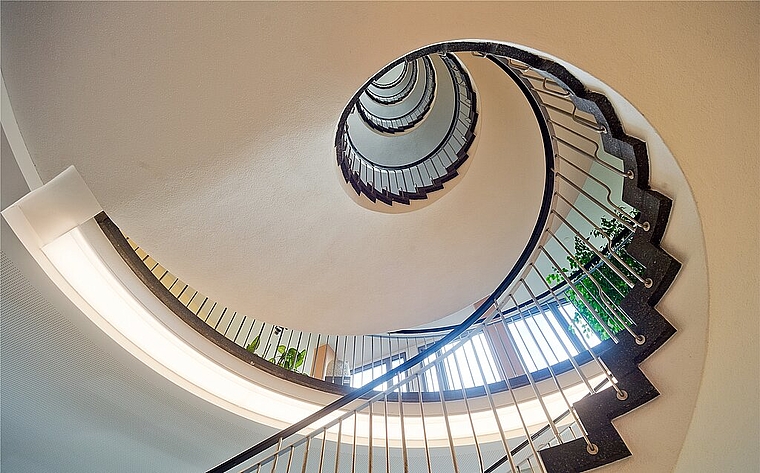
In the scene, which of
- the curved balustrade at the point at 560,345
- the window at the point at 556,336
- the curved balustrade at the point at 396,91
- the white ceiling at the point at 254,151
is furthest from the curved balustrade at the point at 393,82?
the window at the point at 556,336

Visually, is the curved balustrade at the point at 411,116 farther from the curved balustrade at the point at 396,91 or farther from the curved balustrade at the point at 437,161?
the curved balustrade at the point at 437,161

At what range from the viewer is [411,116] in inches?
303

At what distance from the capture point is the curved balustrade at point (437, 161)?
4.82 meters

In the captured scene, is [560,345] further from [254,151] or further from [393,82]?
[393,82]

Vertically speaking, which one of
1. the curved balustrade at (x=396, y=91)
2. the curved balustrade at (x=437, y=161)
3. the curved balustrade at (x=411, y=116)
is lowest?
the curved balustrade at (x=437, y=161)

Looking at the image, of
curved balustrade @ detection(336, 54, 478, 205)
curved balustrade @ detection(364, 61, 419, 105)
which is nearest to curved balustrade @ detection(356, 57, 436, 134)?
curved balustrade @ detection(364, 61, 419, 105)

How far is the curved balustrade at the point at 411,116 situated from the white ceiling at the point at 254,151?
108 inches

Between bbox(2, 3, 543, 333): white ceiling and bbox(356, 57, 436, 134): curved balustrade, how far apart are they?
108 inches

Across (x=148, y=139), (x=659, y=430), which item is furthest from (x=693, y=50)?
(x=148, y=139)

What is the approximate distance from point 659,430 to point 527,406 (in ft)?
9.09

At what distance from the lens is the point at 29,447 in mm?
3473

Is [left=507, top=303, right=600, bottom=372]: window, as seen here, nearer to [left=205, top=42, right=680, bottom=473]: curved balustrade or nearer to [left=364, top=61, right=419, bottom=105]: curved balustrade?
[left=205, top=42, right=680, bottom=473]: curved balustrade

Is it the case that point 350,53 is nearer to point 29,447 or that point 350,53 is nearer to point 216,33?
point 216,33

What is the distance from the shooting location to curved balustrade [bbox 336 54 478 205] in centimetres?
482
